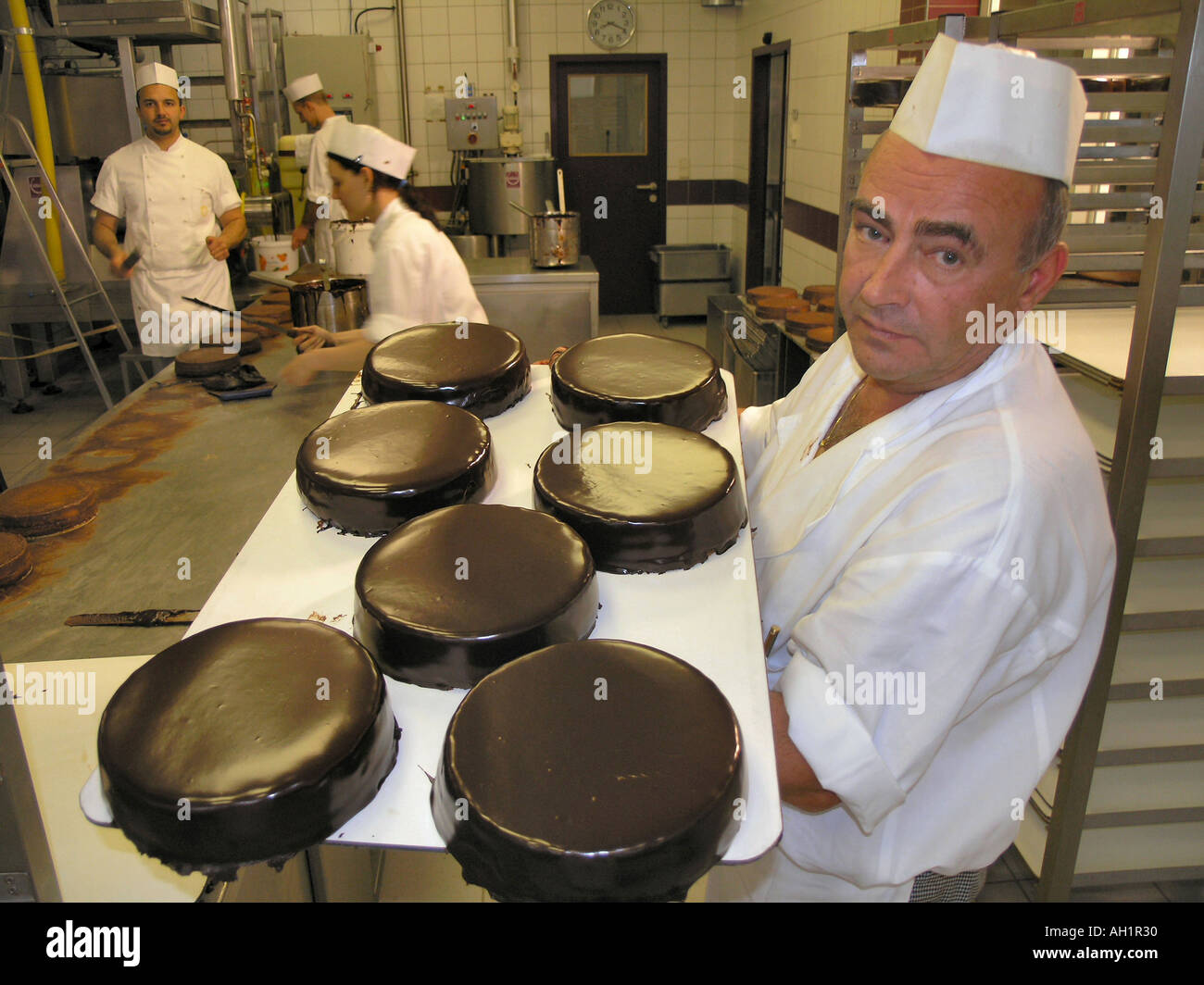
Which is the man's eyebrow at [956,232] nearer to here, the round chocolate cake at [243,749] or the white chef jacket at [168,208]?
the round chocolate cake at [243,749]

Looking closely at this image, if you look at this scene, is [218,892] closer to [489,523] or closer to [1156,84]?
[489,523]

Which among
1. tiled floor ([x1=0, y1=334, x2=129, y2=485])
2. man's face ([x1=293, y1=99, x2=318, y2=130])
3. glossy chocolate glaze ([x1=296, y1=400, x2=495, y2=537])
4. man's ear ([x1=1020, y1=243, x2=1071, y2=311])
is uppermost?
man's face ([x1=293, y1=99, x2=318, y2=130])

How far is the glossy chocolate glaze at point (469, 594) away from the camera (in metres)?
0.95

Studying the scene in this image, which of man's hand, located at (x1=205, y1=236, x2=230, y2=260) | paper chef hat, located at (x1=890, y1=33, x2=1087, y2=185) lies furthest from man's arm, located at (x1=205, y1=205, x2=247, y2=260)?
paper chef hat, located at (x1=890, y1=33, x2=1087, y2=185)

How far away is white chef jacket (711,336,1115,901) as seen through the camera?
97cm

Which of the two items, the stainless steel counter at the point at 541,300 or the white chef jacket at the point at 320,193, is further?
the white chef jacket at the point at 320,193

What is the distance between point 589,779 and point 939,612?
44 cm

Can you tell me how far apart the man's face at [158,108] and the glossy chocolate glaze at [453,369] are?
3.20 m

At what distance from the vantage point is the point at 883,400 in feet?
4.50

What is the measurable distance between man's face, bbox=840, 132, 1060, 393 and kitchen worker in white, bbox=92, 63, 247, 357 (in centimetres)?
374

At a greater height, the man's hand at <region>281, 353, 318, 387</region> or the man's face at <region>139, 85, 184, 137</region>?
the man's face at <region>139, 85, 184, 137</region>

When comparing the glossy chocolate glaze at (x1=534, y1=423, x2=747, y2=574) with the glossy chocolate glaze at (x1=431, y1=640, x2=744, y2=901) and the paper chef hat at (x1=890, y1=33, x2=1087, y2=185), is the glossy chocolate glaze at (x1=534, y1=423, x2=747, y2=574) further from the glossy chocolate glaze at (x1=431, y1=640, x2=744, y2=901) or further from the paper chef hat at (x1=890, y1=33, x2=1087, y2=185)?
the paper chef hat at (x1=890, y1=33, x2=1087, y2=185)

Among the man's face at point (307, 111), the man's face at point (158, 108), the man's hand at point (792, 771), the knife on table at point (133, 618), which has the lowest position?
the knife on table at point (133, 618)

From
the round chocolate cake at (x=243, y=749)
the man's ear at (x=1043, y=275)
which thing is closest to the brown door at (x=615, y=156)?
the man's ear at (x=1043, y=275)
